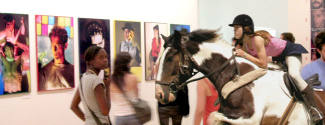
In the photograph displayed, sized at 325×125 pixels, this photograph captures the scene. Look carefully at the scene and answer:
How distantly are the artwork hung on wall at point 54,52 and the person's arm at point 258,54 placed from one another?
2.19m

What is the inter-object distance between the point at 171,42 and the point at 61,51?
192 centimetres

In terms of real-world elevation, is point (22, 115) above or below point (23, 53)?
below

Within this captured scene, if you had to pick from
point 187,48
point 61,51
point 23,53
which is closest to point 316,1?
point 187,48

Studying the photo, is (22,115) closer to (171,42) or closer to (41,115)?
(41,115)

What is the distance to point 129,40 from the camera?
3994mm

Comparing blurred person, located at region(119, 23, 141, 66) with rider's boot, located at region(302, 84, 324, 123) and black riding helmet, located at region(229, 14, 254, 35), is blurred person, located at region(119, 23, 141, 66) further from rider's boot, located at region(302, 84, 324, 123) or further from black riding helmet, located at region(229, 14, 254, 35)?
rider's boot, located at region(302, 84, 324, 123)

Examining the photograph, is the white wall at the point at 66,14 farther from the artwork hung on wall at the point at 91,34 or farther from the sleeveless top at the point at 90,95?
the sleeveless top at the point at 90,95

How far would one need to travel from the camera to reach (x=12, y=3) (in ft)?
10.9

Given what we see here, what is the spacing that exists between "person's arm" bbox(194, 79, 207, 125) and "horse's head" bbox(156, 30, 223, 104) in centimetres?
39

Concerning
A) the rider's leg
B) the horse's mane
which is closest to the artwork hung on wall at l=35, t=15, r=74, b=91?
the horse's mane

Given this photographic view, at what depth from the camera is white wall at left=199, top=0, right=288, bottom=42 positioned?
9.63ft

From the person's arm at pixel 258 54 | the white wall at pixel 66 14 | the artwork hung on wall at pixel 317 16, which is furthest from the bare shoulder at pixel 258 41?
the artwork hung on wall at pixel 317 16

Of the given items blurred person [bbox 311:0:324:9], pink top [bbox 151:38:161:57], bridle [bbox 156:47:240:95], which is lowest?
bridle [bbox 156:47:240:95]

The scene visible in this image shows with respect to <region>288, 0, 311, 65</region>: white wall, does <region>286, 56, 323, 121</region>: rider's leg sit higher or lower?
lower
